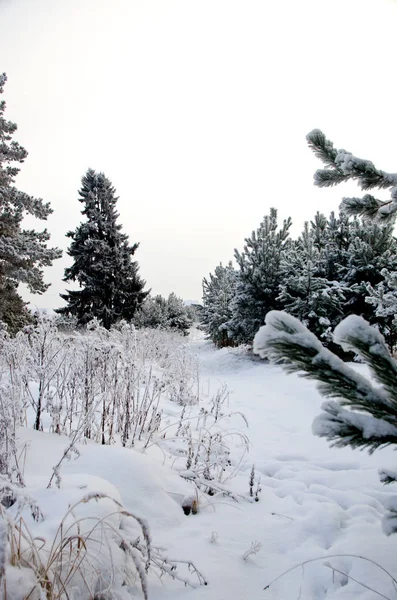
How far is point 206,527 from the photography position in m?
1.95

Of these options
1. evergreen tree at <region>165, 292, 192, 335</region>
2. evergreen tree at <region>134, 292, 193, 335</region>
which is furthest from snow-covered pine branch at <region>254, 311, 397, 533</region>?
evergreen tree at <region>165, 292, 192, 335</region>

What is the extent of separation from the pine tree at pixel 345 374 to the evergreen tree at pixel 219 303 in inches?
492

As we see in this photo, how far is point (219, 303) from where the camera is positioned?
1891cm

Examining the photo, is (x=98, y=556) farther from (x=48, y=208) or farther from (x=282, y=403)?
(x=48, y=208)

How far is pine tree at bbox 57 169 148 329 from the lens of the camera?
2000 centimetres

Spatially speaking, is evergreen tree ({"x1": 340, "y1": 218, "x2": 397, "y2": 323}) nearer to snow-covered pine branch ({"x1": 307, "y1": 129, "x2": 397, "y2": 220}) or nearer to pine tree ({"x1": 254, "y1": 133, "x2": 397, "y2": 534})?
snow-covered pine branch ({"x1": 307, "y1": 129, "x2": 397, "y2": 220})

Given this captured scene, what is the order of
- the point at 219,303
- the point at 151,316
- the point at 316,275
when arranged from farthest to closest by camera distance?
the point at 151,316 < the point at 219,303 < the point at 316,275

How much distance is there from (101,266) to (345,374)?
1989cm

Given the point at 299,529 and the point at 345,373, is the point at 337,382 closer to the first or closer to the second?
the point at 345,373

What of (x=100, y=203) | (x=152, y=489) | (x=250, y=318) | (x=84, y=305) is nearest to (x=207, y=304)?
(x=84, y=305)

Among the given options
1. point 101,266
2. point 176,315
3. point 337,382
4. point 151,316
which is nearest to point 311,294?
point 337,382

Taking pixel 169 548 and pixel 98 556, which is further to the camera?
pixel 169 548

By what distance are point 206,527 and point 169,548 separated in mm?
360

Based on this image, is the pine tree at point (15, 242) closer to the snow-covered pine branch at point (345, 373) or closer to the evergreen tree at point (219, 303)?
the evergreen tree at point (219, 303)
